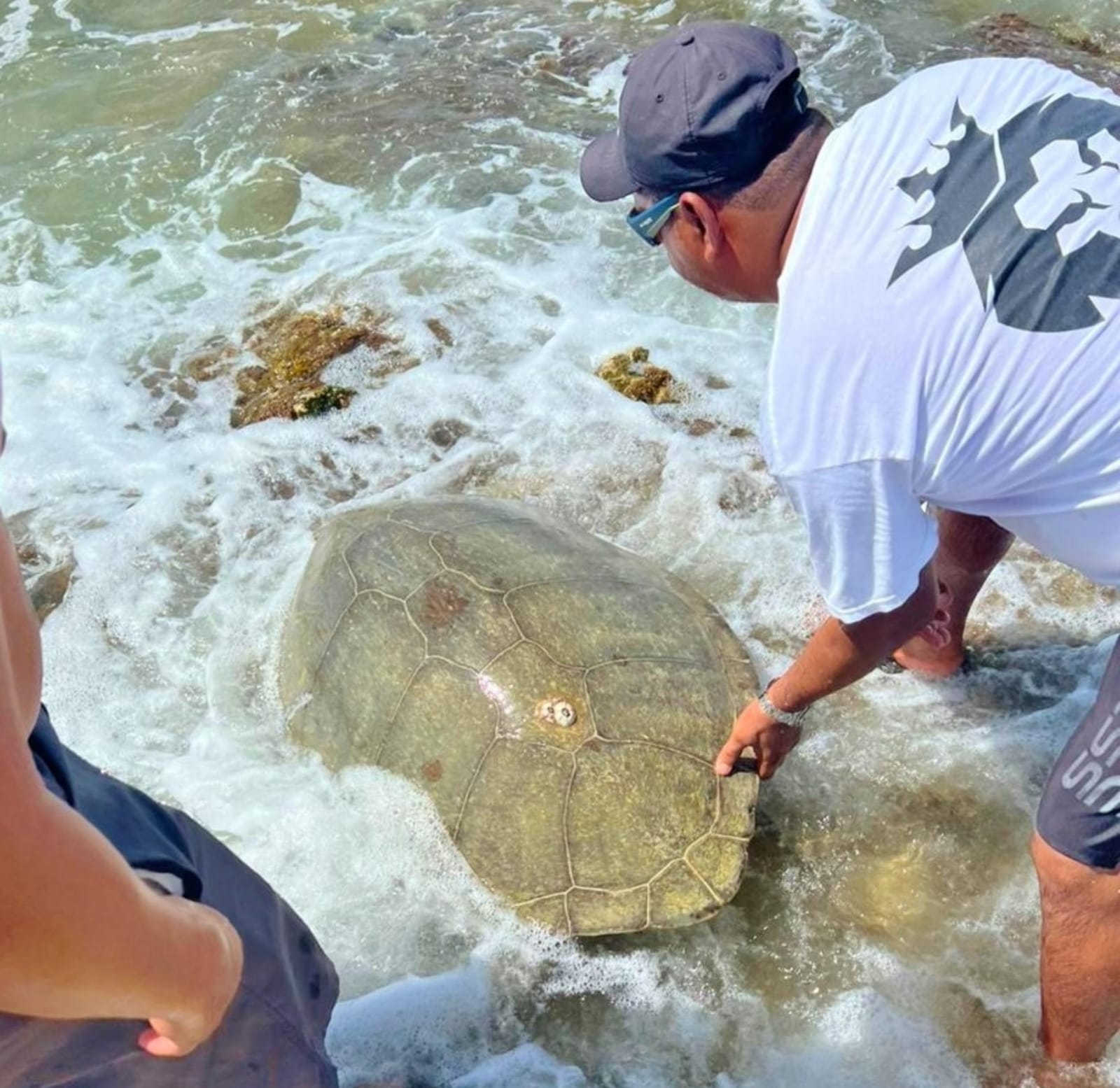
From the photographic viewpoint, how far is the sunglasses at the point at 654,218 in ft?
6.12

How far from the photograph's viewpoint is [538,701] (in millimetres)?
2703

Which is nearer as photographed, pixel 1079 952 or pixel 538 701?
pixel 1079 952

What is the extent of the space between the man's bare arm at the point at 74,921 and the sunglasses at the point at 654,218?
1220mm

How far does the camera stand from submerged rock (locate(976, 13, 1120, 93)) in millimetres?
6129

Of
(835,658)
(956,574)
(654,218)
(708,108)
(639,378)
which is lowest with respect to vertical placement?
(639,378)

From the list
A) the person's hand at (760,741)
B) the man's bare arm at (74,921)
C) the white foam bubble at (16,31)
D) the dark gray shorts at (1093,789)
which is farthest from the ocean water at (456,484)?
the man's bare arm at (74,921)

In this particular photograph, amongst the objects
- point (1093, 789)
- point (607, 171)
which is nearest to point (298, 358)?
point (607, 171)

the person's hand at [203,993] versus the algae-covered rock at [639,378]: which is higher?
the person's hand at [203,993]

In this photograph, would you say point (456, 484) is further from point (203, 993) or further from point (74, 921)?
point (74, 921)

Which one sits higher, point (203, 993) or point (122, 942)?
point (122, 942)

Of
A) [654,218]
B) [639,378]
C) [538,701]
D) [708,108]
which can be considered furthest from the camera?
[639,378]

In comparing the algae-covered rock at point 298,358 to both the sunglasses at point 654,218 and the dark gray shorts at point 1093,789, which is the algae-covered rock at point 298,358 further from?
the dark gray shorts at point 1093,789

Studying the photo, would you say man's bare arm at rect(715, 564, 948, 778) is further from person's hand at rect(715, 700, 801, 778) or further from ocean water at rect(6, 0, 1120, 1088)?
ocean water at rect(6, 0, 1120, 1088)

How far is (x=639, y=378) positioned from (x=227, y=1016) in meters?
3.23
